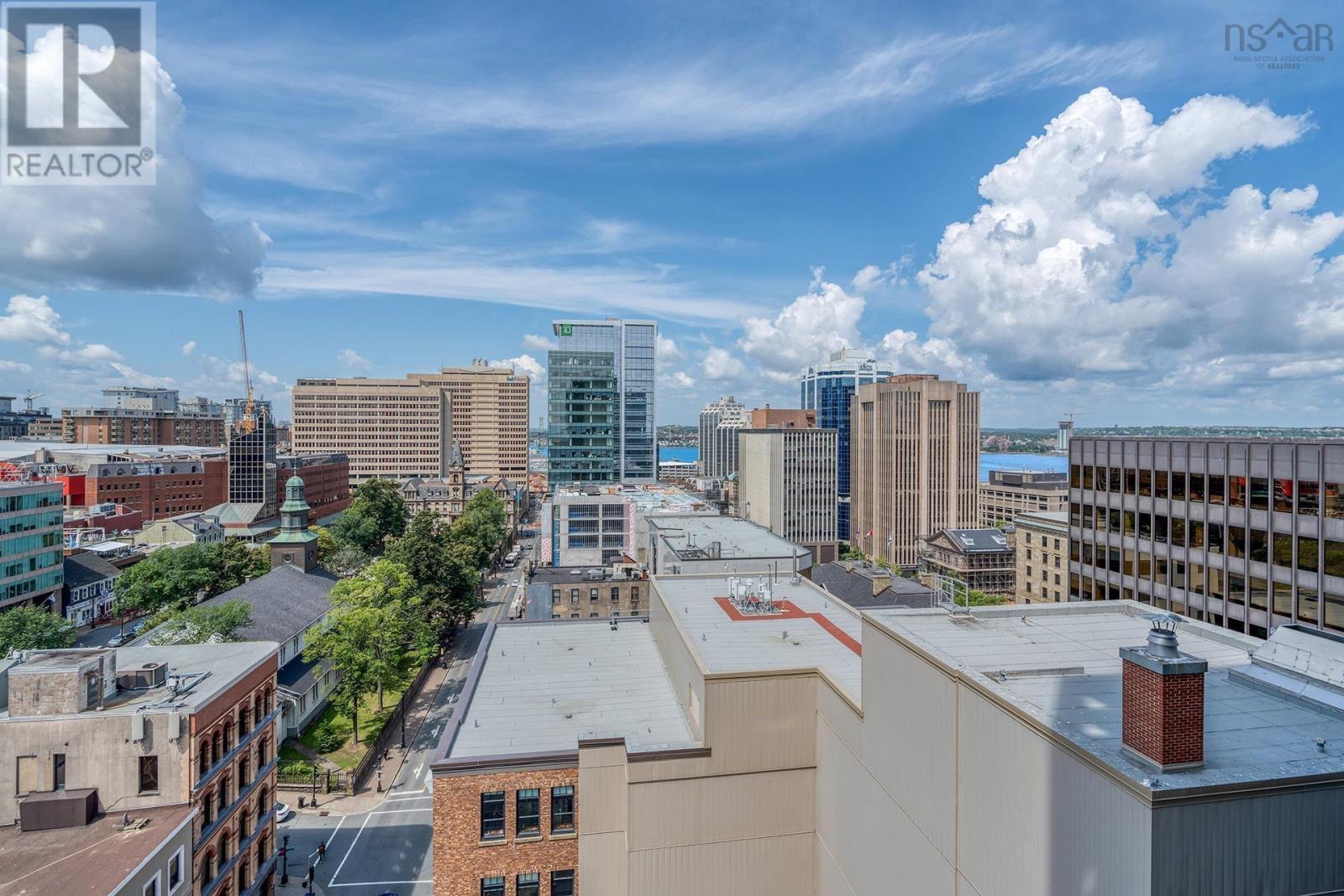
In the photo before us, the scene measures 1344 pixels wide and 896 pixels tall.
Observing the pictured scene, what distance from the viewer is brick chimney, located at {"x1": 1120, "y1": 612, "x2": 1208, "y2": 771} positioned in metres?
11.2

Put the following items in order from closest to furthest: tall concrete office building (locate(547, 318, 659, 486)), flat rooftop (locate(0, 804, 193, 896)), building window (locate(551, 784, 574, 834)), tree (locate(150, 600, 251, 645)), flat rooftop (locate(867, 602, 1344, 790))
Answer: flat rooftop (locate(867, 602, 1344, 790)) < flat rooftop (locate(0, 804, 193, 896)) < building window (locate(551, 784, 574, 834)) < tree (locate(150, 600, 251, 645)) < tall concrete office building (locate(547, 318, 659, 486))

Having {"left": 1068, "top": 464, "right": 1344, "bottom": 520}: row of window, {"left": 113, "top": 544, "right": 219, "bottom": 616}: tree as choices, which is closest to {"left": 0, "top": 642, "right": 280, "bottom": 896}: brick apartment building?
{"left": 113, "top": 544, "right": 219, "bottom": 616}: tree

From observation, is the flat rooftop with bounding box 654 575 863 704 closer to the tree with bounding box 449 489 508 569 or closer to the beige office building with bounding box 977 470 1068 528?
the tree with bounding box 449 489 508 569

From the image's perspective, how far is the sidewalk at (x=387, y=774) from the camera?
41125 mm

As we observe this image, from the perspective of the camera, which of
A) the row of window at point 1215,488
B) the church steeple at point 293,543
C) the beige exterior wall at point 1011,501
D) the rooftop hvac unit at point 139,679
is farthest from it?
the beige exterior wall at point 1011,501

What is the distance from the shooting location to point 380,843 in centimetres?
3756

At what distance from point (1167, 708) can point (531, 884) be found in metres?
23.9

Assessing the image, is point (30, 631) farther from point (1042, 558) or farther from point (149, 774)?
point (1042, 558)

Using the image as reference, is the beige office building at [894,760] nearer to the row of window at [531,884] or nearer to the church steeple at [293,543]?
the row of window at [531,884]

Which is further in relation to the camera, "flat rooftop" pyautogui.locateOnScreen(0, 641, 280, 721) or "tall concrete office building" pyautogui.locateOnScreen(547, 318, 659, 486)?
"tall concrete office building" pyautogui.locateOnScreen(547, 318, 659, 486)

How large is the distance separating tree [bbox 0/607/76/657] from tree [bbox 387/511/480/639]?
84.5 feet

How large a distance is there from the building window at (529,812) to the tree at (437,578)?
41.3 m

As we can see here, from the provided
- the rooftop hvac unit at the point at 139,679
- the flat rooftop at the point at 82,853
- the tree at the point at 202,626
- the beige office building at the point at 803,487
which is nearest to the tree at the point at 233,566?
the tree at the point at 202,626

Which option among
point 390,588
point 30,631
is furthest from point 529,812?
point 30,631
